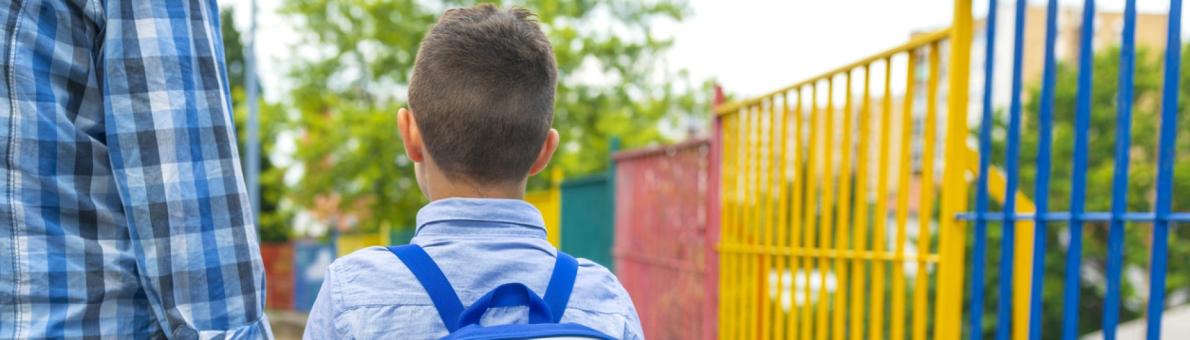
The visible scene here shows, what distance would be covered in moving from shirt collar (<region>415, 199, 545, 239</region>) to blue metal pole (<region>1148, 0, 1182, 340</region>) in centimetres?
135

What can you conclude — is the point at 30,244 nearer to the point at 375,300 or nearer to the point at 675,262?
the point at 375,300

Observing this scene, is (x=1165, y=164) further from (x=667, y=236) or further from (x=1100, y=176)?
(x=1100, y=176)

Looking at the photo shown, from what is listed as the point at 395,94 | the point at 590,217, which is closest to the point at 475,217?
the point at 590,217

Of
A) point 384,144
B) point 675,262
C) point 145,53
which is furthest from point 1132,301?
point 145,53

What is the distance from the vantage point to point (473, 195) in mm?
1455

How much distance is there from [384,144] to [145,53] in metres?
19.3

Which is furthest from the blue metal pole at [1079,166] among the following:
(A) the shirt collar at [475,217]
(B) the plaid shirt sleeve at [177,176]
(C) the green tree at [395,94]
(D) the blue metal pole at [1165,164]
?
(C) the green tree at [395,94]

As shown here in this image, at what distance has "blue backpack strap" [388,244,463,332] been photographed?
4.36 feet

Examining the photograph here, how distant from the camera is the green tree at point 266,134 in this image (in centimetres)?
2103

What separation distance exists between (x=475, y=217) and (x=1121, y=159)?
1.47 metres

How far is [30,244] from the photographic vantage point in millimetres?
1295

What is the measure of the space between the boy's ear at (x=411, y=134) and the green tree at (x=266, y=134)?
12452 mm

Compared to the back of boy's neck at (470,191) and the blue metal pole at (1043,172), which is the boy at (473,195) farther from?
the blue metal pole at (1043,172)

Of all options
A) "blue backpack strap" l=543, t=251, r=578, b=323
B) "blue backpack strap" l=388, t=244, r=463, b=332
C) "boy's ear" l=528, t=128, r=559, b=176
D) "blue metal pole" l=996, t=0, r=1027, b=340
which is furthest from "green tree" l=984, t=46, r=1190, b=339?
"blue backpack strap" l=388, t=244, r=463, b=332
